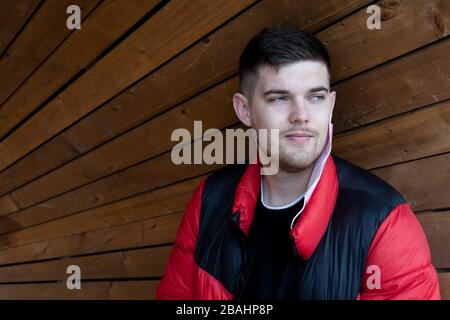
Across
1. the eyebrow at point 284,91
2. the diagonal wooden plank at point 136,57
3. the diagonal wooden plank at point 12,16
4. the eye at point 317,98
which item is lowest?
the eye at point 317,98

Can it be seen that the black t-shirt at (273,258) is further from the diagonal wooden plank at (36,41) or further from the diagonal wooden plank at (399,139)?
the diagonal wooden plank at (36,41)

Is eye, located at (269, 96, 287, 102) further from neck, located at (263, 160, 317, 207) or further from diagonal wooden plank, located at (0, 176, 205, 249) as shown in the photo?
diagonal wooden plank, located at (0, 176, 205, 249)

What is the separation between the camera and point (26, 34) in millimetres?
3053

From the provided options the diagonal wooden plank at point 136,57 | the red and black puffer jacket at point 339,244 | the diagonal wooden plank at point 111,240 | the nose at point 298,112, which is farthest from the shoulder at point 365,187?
the diagonal wooden plank at point 111,240

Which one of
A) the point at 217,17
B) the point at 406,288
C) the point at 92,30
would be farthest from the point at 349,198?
the point at 92,30

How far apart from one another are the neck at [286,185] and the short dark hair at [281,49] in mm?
269

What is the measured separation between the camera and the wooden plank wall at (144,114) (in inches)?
58.4

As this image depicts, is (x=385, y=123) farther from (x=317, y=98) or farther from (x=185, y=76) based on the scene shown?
(x=185, y=76)

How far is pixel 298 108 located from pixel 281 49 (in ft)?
0.55

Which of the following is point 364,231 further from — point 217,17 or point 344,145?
point 217,17

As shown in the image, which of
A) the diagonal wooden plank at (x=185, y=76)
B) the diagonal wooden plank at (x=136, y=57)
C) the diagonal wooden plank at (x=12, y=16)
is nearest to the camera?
the diagonal wooden plank at (x=185, y=76)

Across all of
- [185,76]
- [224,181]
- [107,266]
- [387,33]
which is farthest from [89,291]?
[387,33]

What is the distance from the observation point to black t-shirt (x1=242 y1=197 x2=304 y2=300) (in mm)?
1430

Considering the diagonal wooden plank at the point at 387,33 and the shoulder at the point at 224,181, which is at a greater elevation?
the diagonal wooden plank at the point at 387,33
